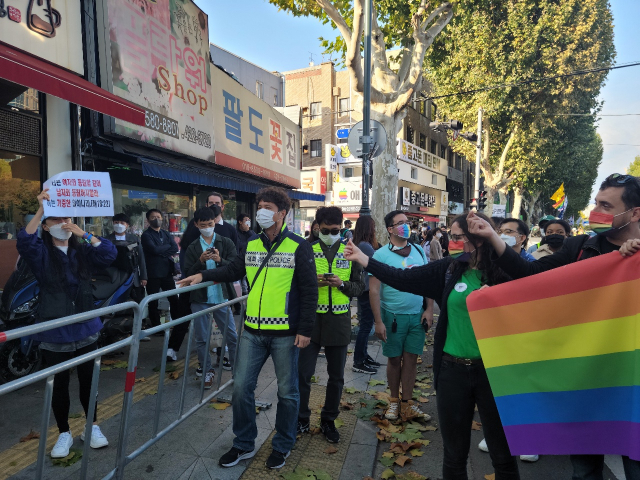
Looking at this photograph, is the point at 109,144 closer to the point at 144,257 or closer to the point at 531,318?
the point at 144,257

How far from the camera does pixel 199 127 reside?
1012 cm

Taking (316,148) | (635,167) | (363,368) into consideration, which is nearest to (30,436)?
(363,368)

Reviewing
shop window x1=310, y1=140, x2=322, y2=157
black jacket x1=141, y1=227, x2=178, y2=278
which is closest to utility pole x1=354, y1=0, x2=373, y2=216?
black jacket x1=141, y1=227, x2=178, y2=278

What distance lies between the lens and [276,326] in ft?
10.5

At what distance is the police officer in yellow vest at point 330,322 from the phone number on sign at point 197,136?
6.71 meters

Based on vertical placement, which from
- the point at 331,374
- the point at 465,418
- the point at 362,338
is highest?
the point at 465,418

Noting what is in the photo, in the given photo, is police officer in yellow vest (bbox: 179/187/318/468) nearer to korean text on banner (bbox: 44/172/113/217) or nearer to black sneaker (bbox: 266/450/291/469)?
black sneaker (bbox: 266/450/291/469)

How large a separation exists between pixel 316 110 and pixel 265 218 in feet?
103

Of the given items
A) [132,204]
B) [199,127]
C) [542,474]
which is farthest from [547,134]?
[542,474]

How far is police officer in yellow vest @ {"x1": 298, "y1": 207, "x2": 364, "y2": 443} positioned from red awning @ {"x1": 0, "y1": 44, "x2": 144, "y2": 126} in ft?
11.2

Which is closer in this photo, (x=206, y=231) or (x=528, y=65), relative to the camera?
(x=206, y=231)

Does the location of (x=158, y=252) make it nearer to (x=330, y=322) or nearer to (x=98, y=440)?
(x=98, y=440)

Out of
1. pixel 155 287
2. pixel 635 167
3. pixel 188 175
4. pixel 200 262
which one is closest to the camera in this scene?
pixel 200 262

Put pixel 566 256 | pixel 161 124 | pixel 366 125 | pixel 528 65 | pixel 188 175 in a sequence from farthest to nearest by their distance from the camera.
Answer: pixel 528 65 → pixel 161 124 → pixel 188 175 → pixel 366 125 → pixel 566 256
